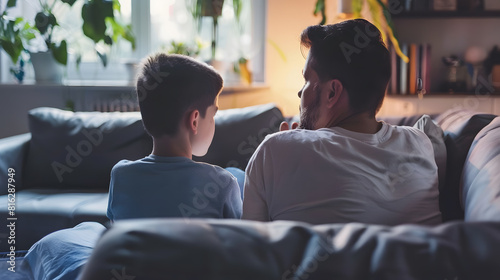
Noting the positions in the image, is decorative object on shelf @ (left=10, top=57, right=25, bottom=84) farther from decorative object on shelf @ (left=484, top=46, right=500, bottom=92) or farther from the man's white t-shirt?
decorative object on shelf @ (left=484, top=46, right=500, bottom=92)

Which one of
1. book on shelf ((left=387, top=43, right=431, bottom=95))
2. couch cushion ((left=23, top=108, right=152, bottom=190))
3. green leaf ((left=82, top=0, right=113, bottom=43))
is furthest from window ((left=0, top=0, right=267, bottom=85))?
couch cushion ((left=23, top=108, right=152, bottom=190))

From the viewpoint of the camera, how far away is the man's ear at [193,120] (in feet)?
4.42

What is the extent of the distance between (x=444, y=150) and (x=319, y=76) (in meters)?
0.52

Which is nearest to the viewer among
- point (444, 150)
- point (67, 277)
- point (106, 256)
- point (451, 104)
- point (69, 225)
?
point (106, 256)

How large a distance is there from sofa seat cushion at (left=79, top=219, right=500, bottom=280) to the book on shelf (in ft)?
8.95

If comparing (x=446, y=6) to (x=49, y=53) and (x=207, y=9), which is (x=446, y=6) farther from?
(x=49, y=53)

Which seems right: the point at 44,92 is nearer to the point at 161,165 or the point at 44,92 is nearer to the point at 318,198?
the point at 161,165

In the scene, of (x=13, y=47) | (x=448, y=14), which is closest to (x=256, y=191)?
(x=13, y=47)

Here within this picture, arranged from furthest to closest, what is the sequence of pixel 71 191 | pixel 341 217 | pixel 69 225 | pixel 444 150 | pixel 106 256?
pixel 71 191 < pixel 69 225 < pixel 444 150 < pixel 341 217 < pixel 106 256

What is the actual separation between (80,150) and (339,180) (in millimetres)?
1706

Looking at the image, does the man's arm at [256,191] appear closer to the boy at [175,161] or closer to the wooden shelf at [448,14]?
the boy at [175,161]

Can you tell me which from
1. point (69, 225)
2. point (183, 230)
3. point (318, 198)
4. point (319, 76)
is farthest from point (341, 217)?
point (69, 225)

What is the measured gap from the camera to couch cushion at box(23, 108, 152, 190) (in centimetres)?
235

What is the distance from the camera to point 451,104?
3.19 meters
